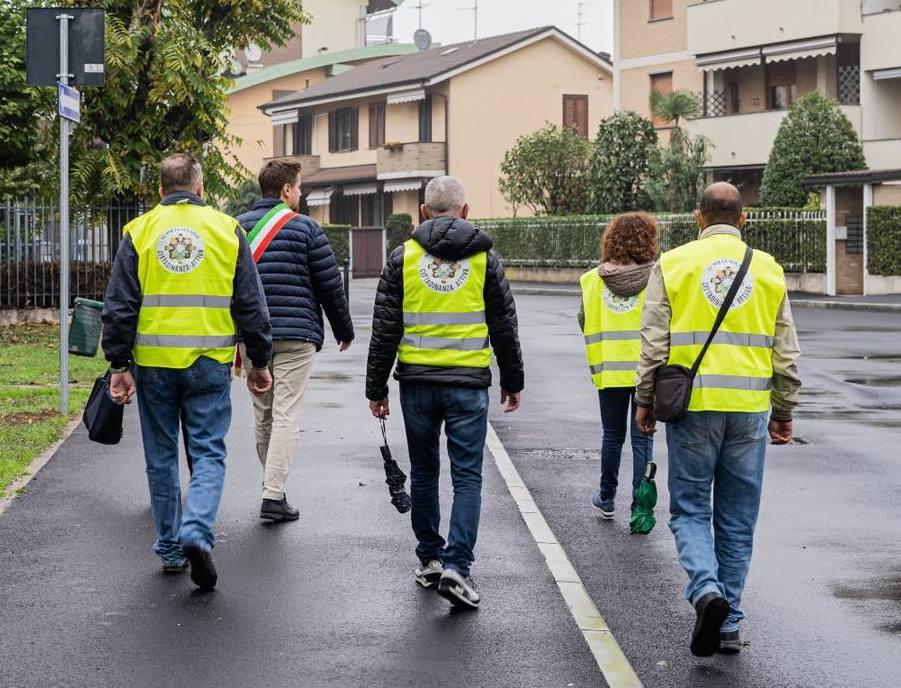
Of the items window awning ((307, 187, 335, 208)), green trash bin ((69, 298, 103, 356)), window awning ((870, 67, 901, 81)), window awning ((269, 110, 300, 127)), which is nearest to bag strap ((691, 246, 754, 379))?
green trash bin ((69, 298, 103, 356))

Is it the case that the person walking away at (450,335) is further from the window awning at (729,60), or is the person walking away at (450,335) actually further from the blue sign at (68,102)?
the window awning at (729,60)

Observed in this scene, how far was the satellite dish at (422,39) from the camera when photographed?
75.3 metres

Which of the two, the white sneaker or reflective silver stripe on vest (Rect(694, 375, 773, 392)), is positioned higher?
reflective silver stripe on vest (Rect(694, 375, 773, 392))

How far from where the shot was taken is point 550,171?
2013 inches

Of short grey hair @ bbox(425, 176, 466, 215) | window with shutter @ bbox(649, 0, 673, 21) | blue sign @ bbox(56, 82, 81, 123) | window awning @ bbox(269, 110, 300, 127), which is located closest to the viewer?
short grey hair @ bbox(425, 176, 466, 215)

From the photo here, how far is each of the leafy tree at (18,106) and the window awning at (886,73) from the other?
23.8 m

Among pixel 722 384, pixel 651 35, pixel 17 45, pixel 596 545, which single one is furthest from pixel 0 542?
pixel 651 35

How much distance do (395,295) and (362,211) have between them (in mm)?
58696

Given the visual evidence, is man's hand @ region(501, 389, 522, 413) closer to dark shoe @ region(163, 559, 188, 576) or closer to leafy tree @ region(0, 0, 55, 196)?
dark shoe @ region(163, 559, 188, 576)

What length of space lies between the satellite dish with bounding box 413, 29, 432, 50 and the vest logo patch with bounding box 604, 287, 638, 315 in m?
68.0

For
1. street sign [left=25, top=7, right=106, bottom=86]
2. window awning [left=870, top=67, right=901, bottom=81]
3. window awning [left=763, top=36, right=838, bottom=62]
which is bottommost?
street sign [left=25, top=7, right=106, bottom=86]

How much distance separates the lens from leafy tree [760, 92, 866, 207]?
3919 cm

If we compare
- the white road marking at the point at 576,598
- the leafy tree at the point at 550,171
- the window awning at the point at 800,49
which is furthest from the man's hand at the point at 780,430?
the leafy tree at the point at 550,171

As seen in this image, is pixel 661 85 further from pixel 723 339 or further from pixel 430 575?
pixel 723 339
